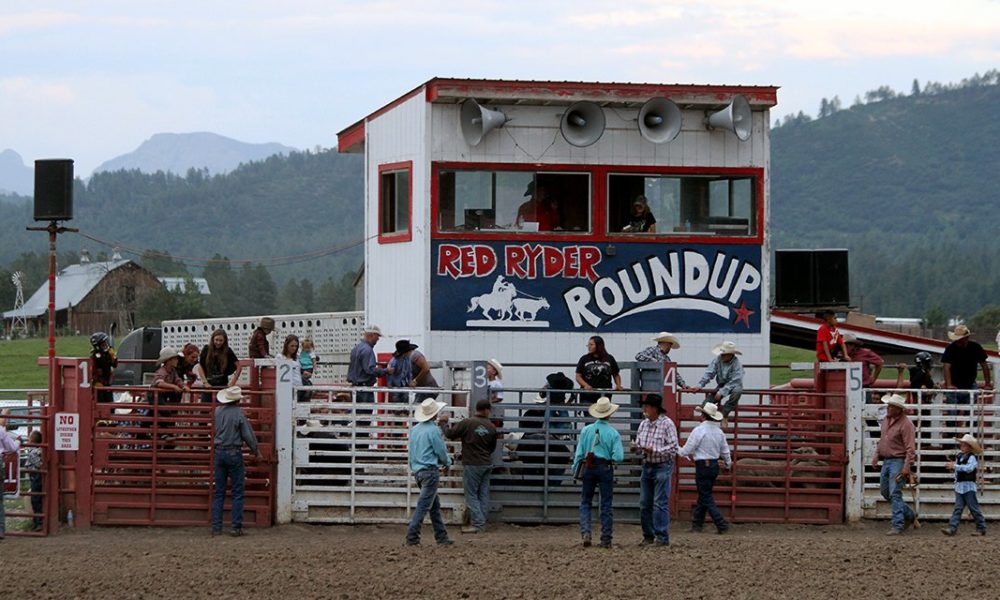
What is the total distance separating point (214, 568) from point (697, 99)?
9.59 meters

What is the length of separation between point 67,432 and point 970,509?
10501 mm

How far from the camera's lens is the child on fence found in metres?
17.9

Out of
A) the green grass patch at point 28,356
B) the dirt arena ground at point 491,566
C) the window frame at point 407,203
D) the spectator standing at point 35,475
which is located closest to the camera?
the dirt arena ground at point 491,566

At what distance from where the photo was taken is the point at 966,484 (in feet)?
59.0

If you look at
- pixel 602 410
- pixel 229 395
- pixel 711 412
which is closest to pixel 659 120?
pixel 711 412

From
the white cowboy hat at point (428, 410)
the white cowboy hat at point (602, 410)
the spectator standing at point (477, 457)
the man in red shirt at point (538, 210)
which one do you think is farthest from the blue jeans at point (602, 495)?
the man in red shirt at point (538, 210)

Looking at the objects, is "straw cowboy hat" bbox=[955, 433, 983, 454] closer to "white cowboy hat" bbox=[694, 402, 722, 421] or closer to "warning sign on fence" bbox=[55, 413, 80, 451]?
"white cowboy hat" bbox=[694, 402, 722, 421]

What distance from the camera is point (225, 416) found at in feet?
57.6

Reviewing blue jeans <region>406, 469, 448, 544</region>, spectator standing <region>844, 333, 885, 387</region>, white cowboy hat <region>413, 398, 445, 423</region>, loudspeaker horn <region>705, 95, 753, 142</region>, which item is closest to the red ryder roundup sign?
spectator standing <region>844, 333, 885, 387</region>

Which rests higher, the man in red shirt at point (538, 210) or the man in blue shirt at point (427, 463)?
the man in red shirt at point (538, 210)

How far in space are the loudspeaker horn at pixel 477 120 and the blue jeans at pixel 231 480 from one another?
5.44 meters

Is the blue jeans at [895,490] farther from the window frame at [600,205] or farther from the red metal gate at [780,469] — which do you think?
the window frame at [600,205]

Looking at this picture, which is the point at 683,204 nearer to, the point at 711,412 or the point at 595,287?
the point at 595,287

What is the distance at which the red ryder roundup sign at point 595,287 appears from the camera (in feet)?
67.8
